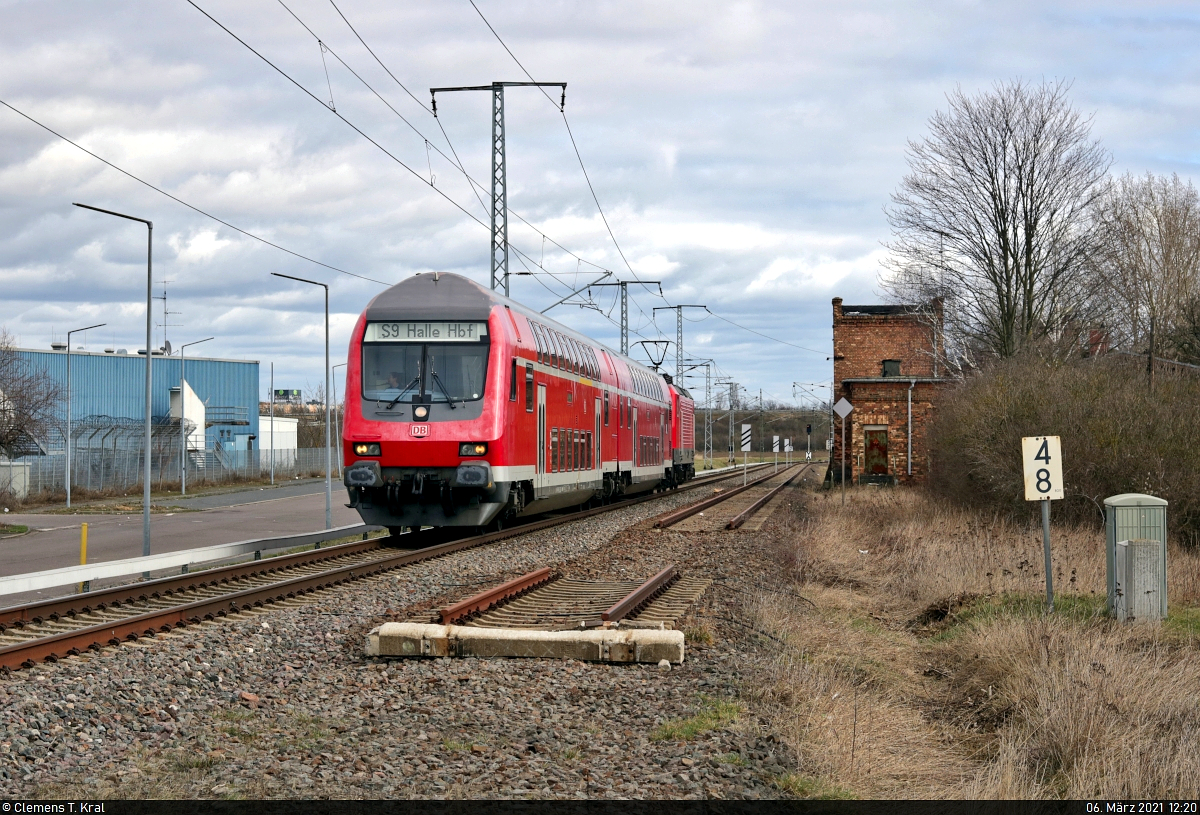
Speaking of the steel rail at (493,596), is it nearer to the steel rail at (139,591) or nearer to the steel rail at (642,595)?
the steel rail at (642,595)

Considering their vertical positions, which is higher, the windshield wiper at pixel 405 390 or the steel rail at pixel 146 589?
the windshield wiper at pixel 405 390

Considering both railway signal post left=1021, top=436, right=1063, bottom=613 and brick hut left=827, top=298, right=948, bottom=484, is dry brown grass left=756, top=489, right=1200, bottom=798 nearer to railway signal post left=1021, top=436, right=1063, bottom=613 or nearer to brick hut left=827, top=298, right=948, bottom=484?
railway signal post left=1021, top=436, right=1063, bottom=613

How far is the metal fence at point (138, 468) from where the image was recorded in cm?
4867

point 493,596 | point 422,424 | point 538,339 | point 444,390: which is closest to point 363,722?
point 493,596

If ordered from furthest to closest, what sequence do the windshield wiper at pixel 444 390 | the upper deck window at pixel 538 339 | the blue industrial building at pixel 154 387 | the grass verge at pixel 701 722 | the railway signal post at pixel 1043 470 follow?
the blue industrial building at pixel 154 387 < the upper deck window at pixel 538 339 < the windshield wiper at pixel 444 390 < the railway signal post at pixel 1043 470 < the grass verge at pixel 701 722

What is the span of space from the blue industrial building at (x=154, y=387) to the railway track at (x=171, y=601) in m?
47.2

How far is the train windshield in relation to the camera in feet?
59.0

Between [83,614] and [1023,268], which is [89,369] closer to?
[1023,268]

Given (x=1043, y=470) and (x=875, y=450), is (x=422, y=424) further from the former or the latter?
(x=875, y=450)

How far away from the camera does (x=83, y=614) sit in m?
11.4

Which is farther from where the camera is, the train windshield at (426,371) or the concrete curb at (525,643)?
the train windshield at (426,371)

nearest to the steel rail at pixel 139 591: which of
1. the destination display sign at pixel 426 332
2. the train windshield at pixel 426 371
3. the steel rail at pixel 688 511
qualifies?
the train windshield at pixel 426 371

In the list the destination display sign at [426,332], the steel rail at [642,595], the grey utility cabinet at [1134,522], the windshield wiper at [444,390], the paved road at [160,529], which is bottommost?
the paved road at [160,529]

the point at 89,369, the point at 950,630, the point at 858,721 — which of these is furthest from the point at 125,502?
the point at 858,721
